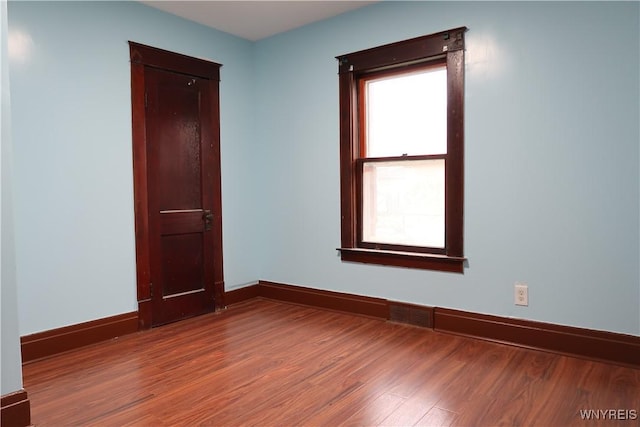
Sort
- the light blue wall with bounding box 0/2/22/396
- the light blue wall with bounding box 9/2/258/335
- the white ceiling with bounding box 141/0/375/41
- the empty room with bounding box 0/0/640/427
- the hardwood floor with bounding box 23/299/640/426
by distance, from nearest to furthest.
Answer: the light blue wall with bounding box 0/2/22/396, the hardwood floor with bounding box 23/299/640/426, the empty room with bounding box 0/0/640/427, the light blue wall with bounding box 9/2/258/335, the white ceiling with bounding box 141/0/375/41

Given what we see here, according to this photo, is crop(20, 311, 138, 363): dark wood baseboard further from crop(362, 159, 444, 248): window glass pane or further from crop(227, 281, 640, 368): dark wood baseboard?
crop(362, 159, 444, 248): window glass pane

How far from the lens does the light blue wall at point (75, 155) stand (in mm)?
2818

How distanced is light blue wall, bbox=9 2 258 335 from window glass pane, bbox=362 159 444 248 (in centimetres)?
191

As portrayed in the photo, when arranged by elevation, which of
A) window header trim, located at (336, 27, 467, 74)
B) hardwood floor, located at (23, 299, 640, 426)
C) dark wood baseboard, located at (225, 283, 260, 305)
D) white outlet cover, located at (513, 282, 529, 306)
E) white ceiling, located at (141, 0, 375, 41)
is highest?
white ceiling, located at (141, 0, 375, 41)

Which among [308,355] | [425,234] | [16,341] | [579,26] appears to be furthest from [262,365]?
[579,26]

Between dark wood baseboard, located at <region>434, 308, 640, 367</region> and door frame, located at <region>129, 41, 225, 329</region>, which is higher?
door frame, located at <region>129, 41, 225, 329</region>

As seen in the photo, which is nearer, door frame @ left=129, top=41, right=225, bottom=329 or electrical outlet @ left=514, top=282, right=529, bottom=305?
electrical outlet @ left=514, top=282, right=529, bottom=305

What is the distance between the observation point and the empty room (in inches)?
92.1

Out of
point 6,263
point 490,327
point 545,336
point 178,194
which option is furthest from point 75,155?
point 545,336

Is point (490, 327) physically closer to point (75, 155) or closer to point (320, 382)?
point (320, 382)

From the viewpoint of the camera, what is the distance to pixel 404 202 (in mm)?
3541

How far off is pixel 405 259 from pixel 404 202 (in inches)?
18.1

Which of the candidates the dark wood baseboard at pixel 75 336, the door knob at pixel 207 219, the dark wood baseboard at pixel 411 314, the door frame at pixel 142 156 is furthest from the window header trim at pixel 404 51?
the dark wood baseboard at pixel 75 336

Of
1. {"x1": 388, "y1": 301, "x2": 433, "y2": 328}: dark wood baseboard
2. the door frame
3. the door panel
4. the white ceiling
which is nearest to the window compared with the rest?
{"x1": 388, "y1": 301, "x2": 433, "y2": 328}: dark wood baseboard
